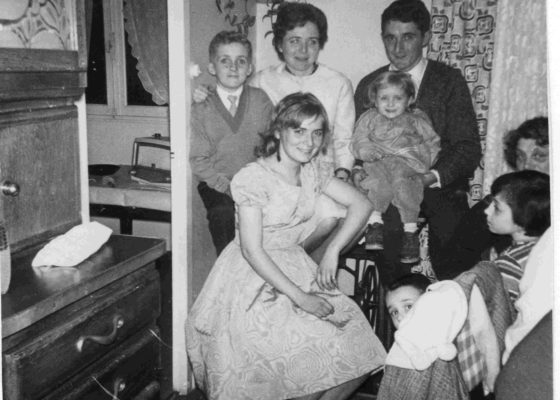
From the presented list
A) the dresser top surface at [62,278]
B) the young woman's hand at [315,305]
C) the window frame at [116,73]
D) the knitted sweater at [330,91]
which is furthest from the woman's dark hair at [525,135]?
the window frame at [116,73]

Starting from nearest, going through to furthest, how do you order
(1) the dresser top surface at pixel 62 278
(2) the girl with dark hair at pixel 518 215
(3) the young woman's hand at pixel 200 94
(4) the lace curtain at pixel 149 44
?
(1) the dresser top surface at pixel 62 278
(2) the girl with dark hair at pixel 518 215
(3) the young woman's hand at pixel 200 94
(4) the lace curtain at pixel 149 44

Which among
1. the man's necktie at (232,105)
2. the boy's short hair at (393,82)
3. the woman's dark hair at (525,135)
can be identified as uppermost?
the boy's short hair at (393,82)

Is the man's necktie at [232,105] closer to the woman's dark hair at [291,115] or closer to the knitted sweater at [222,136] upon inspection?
the knitted sweater at [222,136]

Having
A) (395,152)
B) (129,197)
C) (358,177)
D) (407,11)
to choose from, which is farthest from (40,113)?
(129,197)

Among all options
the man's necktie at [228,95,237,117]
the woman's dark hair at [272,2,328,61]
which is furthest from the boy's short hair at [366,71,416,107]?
the man's necktie at [228,95,237,117]

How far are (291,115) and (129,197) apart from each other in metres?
1.57

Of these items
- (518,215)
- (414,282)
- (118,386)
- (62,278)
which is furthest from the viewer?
(414,282)

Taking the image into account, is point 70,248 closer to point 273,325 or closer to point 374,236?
point 273,325

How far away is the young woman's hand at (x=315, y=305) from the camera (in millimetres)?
1510

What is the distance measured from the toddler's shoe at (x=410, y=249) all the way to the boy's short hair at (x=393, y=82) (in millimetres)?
478

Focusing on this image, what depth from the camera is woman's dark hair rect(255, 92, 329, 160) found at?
5.14 ft

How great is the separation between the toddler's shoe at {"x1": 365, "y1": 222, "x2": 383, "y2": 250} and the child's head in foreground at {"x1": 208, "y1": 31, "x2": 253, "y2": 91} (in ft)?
2.05

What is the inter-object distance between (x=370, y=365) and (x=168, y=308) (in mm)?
1415

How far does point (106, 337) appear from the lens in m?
1.08
